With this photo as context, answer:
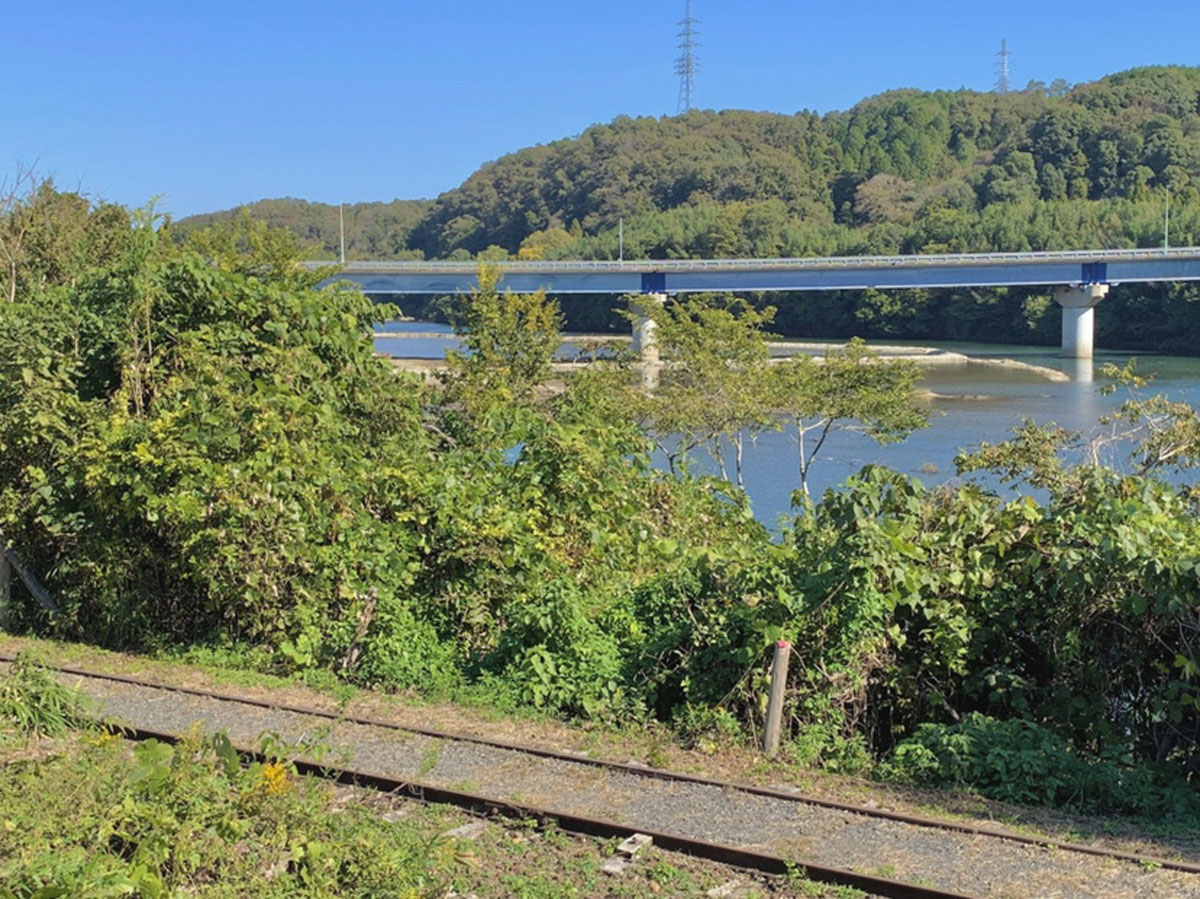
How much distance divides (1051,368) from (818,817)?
57.3 meters

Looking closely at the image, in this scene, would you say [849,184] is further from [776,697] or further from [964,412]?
[776,697]

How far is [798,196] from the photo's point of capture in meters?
126

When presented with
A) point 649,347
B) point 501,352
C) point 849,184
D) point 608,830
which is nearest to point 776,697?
point 608,830

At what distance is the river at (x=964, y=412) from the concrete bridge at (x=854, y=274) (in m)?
3.38

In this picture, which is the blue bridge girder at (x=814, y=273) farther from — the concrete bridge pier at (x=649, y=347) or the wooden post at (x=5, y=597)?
the wooden post at (x=5, y=597)

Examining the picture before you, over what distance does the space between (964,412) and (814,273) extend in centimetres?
2759

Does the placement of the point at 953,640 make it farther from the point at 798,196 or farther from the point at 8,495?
the point at 798,196

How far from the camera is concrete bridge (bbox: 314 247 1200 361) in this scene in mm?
69125

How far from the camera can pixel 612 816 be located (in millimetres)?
7793

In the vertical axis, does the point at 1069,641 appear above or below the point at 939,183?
below

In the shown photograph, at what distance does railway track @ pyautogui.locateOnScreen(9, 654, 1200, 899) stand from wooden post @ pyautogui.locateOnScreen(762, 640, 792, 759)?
29.4 inches

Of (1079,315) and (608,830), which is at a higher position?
(1079,315)

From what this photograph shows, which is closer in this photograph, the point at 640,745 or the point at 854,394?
the point at 640,745

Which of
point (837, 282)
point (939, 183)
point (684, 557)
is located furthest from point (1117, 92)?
point (684, 557)
